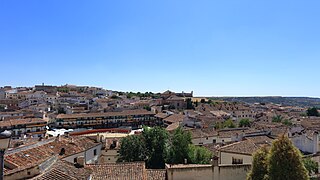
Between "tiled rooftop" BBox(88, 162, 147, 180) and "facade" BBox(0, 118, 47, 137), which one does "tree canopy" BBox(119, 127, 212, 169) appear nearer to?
"tiled rooftop" BBox(88, 162, 147, 180)

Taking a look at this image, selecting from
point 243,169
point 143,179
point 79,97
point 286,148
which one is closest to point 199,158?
point 243,169

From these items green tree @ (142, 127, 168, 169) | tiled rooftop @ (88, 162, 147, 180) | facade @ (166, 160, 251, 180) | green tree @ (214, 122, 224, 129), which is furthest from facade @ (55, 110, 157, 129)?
facade @ (166, 160, 251, 180)

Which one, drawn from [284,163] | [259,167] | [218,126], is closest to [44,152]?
[259,167]

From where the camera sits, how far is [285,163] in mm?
15719

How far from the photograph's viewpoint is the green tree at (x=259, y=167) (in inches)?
674

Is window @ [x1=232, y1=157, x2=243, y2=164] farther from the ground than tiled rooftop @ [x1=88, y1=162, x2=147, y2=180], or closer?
closer

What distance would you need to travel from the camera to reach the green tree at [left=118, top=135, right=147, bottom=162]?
27406 mm

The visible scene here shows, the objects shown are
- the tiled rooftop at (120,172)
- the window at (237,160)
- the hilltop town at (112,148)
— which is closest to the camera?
the hilltop town at (112,148)

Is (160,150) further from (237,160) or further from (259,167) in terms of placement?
(259,167)

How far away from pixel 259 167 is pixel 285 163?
73.2 inches

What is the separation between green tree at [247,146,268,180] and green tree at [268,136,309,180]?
1019mm

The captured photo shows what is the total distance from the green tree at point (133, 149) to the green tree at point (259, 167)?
1199 centimetres

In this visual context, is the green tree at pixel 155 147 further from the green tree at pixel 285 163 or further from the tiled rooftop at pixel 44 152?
the green tree at pixel 285 163

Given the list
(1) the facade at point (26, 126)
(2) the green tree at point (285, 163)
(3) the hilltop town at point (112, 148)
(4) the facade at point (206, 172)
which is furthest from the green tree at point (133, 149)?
(1) the facade at point (26, 126)
